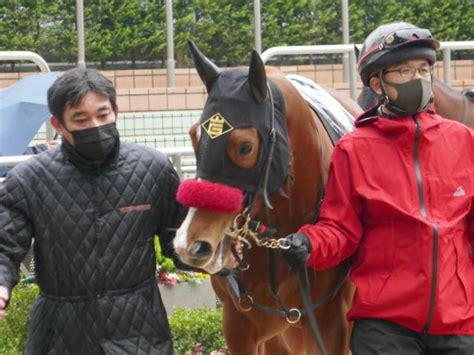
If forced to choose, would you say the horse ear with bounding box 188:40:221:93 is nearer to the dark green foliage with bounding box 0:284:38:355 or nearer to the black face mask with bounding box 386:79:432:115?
the black face mask with bounding box 386:79:432:115

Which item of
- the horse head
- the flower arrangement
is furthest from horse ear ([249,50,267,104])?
the flower arrangement

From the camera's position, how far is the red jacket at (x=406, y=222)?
12.3 feet

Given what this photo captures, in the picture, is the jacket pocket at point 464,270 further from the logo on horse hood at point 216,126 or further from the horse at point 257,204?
the logo on horse hood at point 216,126

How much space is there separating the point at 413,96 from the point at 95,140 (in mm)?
1110

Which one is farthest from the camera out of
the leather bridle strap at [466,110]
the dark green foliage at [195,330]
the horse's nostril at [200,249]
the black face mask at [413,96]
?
the leather bridle strap at [466,110]

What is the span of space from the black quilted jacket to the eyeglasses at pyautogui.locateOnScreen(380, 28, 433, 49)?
98cm

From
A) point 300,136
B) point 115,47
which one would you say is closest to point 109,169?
point 300,136

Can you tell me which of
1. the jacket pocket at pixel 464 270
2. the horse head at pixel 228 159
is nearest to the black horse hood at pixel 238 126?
the horse head at pixel 228 159

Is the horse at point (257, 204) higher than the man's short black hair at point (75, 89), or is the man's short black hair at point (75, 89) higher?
the man's short black hair at point (75, 89)

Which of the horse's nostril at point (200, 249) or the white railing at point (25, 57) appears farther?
the white railing at point (25, 57)

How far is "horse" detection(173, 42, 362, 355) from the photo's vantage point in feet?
12.0

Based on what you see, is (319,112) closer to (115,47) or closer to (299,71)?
(299,71)

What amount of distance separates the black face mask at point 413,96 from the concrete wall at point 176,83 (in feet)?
27.0

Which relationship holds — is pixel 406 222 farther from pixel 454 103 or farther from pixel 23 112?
pixel 454 103
